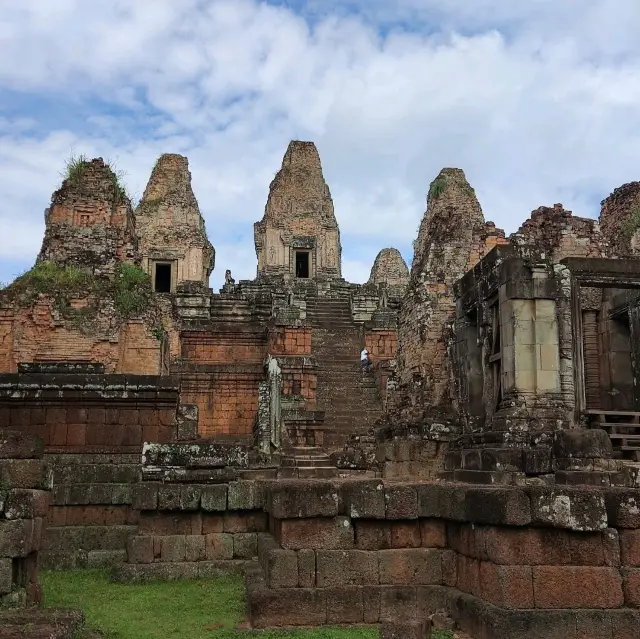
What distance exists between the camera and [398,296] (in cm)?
3269

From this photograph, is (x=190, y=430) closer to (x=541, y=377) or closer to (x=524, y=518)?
(x=541, y=377)

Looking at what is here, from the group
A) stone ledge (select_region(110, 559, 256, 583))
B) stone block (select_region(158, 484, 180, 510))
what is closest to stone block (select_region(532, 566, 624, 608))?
stone ledge (select_region(110, 559, 256, 583))

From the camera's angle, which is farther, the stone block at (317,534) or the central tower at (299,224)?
the central tower at (299,224)

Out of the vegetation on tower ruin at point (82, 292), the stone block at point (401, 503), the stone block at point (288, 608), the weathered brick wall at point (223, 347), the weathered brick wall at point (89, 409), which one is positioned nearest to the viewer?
the stone block at point (288, 608)

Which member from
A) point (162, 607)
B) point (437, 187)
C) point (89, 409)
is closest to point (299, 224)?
point (437, 187)

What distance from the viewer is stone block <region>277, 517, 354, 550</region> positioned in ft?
19.8

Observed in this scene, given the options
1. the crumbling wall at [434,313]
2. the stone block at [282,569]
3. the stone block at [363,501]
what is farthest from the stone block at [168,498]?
the crumbling wall at [434,313]

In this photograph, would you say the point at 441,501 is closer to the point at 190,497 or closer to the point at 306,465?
the point at 190,497

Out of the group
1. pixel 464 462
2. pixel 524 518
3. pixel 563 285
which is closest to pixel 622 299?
pixel 563 285

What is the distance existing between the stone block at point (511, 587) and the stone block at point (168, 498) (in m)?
4.04

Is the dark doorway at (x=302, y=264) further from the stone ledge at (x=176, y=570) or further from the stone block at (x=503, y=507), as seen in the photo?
the stone block at (x=503, y=507)

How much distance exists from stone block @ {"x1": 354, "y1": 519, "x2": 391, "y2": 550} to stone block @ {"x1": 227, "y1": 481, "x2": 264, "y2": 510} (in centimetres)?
235

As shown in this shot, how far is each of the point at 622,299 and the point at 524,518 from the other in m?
9.38

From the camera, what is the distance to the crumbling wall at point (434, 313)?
17.1m
